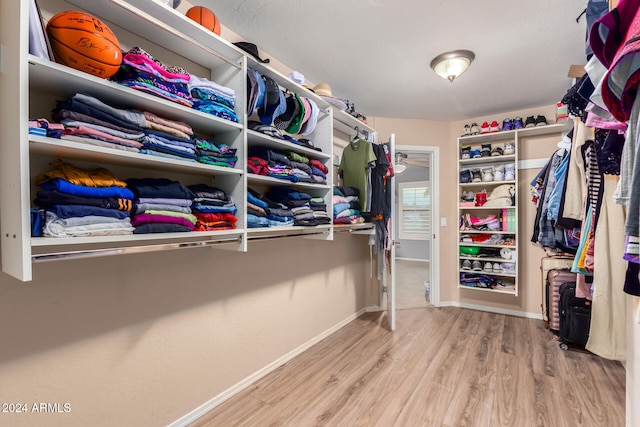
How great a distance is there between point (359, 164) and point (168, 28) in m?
1.85

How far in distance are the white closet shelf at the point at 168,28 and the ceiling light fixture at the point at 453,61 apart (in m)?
1.60

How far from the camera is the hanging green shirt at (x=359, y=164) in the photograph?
9.05 ft

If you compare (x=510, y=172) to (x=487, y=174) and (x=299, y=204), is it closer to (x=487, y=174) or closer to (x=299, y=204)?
(x=487, y=174)

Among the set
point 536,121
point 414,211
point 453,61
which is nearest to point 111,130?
point 453,61

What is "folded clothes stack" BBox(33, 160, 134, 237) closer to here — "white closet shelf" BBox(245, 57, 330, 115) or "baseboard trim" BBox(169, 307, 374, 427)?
"white closet shelf" BBox(245, 57, 330, 115)

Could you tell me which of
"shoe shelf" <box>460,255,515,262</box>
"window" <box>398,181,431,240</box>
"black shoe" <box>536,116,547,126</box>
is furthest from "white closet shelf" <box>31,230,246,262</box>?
"window" <box>398,181,431,240</box>

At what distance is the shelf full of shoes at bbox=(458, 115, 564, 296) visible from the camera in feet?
11.1

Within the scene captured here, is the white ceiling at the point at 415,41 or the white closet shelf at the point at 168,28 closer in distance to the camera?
the white closet shelf at the point at 168,28

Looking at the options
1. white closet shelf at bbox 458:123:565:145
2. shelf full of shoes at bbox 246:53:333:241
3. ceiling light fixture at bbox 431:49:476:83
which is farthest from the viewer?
white closet shelf at bbox 458:123:565:145

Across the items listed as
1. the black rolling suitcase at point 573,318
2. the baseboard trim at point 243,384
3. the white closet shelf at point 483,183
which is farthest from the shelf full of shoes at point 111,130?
the white closet shelf at point 483,183

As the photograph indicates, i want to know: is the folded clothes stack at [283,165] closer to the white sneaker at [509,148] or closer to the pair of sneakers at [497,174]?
the pair of sneakers at [497,174]

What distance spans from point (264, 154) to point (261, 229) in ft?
1.64

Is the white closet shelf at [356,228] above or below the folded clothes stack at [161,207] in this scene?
below

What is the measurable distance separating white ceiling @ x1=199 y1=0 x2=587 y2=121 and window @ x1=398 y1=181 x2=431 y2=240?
4262 mm
